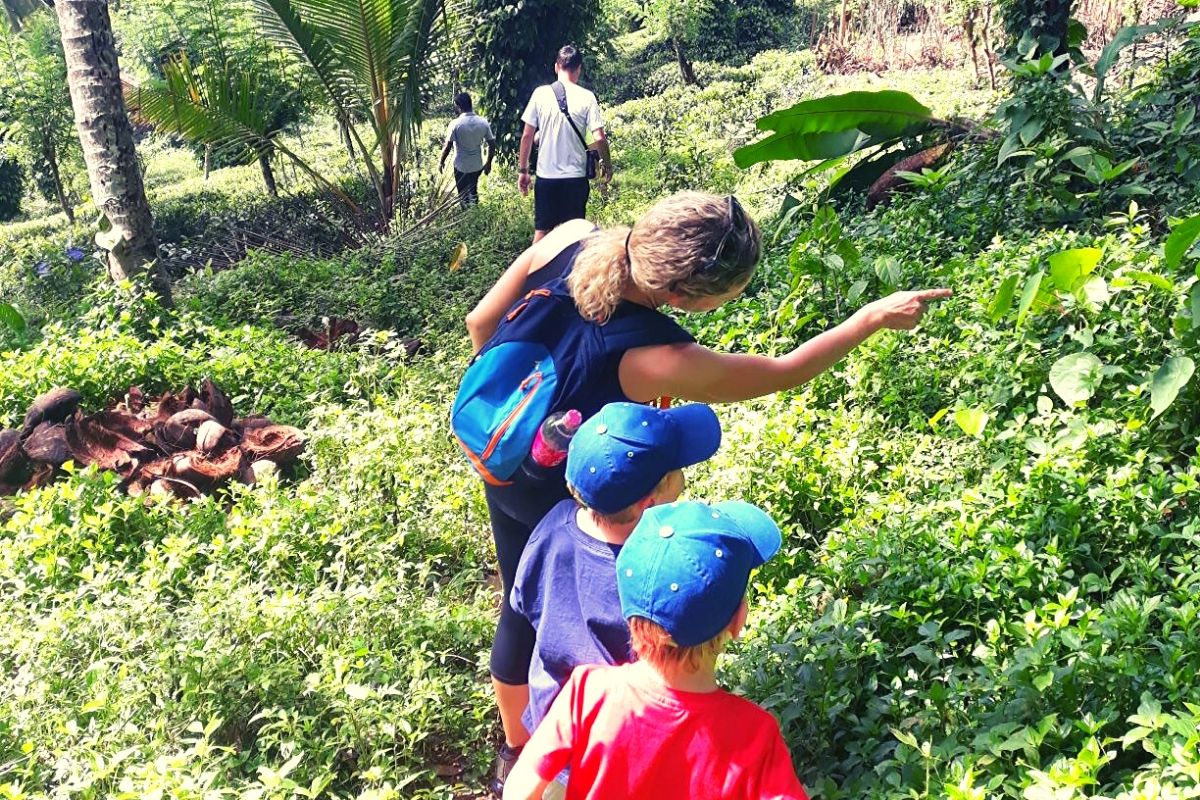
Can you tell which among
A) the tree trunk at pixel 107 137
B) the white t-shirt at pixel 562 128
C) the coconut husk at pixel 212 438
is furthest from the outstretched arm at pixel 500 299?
the white t-shirt at pixel 562 128

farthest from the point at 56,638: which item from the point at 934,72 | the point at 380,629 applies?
the point at 934,72

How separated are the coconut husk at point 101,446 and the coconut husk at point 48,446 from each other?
3 cm

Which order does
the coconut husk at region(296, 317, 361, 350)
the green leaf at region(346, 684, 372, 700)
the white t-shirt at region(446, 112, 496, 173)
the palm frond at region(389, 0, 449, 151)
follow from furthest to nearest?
the white t-shirt at region(446, 112, 496, 173), the palm frond at region(389, 0, 449, 151), the coconut husk at region(296, 317, 361, 350), the green leaf at region(346, 684, 372, 700)

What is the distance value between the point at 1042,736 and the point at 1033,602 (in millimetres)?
637

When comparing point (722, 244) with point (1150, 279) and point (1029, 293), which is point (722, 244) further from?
point (1150, 279)

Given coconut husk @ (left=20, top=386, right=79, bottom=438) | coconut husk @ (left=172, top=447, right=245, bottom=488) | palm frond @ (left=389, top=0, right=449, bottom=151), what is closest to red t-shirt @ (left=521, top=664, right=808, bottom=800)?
coconut husk @ (left=172, top=447, right=245, bottom=488)

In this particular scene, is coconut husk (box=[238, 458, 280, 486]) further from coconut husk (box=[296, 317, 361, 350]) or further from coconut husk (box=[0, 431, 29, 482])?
coconut husk (box=[296, 317, 361, 350])

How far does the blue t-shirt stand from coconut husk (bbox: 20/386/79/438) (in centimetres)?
359

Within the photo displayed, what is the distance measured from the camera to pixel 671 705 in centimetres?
172

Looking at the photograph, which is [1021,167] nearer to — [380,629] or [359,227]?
[380,629]

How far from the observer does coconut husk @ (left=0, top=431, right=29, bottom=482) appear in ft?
15.3

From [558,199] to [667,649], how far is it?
6079 mm

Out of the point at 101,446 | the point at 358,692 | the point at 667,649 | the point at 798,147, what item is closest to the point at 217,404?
the point at 101,446

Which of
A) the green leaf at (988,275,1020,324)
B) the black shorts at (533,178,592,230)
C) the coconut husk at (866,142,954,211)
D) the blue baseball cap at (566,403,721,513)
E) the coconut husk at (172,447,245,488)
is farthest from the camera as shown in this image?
the black shorts at (533,178,592,230)
